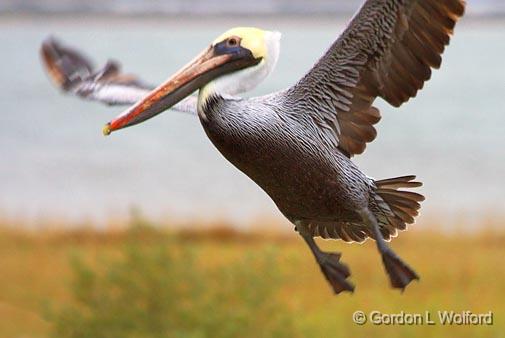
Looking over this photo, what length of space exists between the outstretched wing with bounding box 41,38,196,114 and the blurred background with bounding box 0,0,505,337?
383mm

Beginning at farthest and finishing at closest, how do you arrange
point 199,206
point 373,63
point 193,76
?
1. point 199,206
2. point 373,63
3. point 193,76

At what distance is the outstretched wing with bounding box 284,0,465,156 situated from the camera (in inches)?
146

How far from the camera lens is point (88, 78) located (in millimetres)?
5355

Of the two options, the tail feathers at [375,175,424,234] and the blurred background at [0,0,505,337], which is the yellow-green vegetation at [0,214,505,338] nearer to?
the blurred background at [0,0,505,337]

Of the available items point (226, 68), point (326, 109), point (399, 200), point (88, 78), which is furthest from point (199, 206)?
point (226, 68)

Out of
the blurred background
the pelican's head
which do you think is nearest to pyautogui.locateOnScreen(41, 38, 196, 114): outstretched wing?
the blurred background

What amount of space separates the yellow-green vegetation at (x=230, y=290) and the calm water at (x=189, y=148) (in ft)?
7.37

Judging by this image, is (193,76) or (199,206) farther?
(199,206)

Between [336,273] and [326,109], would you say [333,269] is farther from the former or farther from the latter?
[326,109]

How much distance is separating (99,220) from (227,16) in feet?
49.3

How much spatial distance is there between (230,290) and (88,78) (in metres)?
3.10

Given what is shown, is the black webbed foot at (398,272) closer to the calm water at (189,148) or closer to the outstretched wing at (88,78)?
the outstretched wing at (88,78)

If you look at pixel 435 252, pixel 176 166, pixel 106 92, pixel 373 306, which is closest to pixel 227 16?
pixel 176 166

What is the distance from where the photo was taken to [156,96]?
11.6ft
